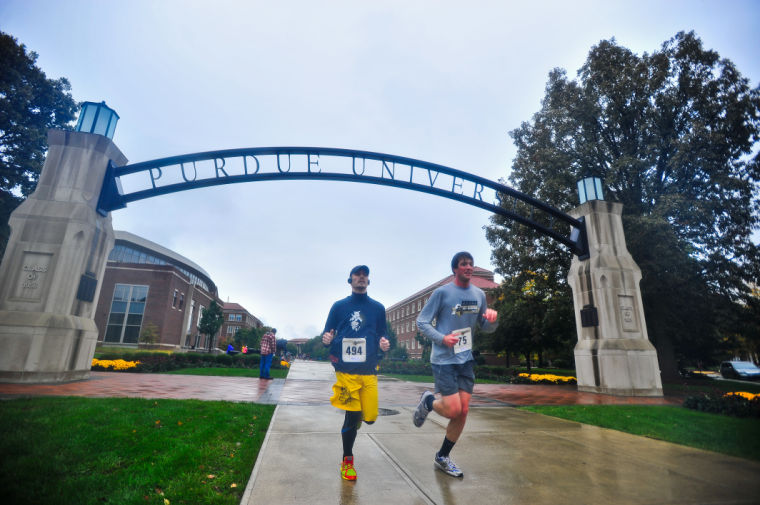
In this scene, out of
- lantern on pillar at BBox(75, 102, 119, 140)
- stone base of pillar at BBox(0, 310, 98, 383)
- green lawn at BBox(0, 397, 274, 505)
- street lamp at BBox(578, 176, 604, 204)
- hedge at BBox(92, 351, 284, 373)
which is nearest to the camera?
green lawn at BBox(0, 397, 274, 505)

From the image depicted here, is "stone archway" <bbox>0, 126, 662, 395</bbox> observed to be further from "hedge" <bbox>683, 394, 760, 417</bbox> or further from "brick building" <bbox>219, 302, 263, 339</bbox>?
"brick building" <bbox>219, 302, 263, 339</bbox>

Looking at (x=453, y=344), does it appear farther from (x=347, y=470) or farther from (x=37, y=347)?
(x=37, y=347)

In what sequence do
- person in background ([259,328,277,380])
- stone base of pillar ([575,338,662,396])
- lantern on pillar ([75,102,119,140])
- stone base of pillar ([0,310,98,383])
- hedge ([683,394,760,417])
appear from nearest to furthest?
hedge ([683,394,760,417])
stone base of pillar ([0,310,98,383])
lantern on pillar ([75,102,119,140])
stone base of pillar ([575,338,662,396])
person in background ([259,328,277,380])

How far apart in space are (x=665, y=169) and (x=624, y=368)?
39.5 feet

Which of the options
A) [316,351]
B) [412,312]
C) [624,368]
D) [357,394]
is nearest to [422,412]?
[357,394]

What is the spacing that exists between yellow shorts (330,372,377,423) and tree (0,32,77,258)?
22.9 meters

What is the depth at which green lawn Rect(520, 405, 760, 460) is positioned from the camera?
155 inches

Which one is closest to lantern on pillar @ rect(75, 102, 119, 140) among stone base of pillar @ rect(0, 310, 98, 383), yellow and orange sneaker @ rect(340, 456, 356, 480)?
stone base of pillar @ rect(0, 310, 98, 383)

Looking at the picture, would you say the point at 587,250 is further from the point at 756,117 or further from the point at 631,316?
the point at 756,117

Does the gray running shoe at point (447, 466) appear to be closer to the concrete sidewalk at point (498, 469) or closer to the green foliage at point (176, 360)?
the concrete sidewalk at point (498, 469)

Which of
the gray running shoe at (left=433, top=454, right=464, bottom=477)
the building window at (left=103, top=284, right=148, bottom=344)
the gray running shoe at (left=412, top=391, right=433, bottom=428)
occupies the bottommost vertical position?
the gray running shoe at (left=433, top=454, right=464, bottom=477)

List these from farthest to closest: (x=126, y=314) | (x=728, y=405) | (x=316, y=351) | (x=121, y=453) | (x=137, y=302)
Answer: (x=316, y=351) → (x=137, y=302) → (x=126, y=314) → (x=728, y=405) → (x=121, y=453)

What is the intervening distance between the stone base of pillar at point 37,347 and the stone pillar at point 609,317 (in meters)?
13.2

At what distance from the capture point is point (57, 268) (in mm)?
7902
